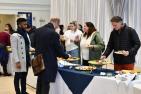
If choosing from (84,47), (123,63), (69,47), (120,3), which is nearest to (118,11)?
(120,3)

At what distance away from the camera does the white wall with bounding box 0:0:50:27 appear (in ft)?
42.7

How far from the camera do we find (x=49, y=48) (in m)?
4.30

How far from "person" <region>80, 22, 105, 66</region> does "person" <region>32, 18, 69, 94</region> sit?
1.09 m

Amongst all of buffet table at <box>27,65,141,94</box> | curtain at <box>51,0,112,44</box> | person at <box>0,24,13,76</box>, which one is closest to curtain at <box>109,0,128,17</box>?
curtain at <box>51,0,112,44</box>

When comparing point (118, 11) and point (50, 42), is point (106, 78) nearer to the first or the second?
point (50, 42)

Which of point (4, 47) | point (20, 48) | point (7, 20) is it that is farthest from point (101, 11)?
point (20, 48)

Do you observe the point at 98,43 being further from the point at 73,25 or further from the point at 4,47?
the point at 4,47

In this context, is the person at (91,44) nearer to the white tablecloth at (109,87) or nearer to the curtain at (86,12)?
the white tablecloth at (109,87)

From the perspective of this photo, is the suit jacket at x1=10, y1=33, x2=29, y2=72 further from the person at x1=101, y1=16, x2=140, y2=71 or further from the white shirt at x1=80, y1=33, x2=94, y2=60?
the person at x1=101, y1=16, x2=140, y2=71

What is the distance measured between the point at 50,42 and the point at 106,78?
1020mm

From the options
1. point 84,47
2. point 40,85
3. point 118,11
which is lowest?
point 40,85

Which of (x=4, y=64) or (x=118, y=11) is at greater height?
(x=118, y=11)

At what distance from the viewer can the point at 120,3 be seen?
31.9 ft

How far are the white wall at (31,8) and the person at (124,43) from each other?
896 centimetres
